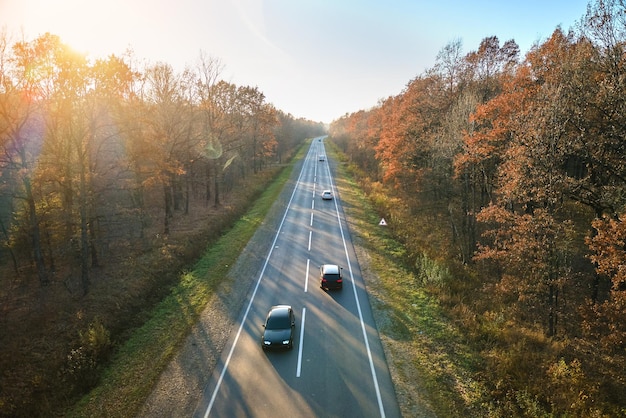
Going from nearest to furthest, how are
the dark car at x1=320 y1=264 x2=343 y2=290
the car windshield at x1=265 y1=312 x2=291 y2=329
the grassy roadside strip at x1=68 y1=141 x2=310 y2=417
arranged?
the grassy roadside strip at x1=68 y1=141 x2=310 y2=417 → the car windshield at x1=265 y1=312 x2=291 y2=329 → the dark car at x1=320 y1=264 x2=343 y2=290

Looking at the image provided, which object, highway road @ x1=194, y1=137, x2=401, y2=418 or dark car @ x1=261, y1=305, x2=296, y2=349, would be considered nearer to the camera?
highway road @ x1=194, y1=137, x2=401, y2=418

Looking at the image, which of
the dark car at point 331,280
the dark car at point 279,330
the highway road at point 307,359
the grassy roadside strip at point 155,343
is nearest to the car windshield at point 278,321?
the dark car at point 279,330

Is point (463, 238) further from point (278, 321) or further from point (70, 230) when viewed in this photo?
point (70, 230)

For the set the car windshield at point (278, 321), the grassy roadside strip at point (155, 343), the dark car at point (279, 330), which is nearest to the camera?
the grassy roadside strip at point (155, 343)

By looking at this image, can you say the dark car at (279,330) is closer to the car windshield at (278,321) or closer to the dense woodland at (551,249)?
the car windshield at (278,321)

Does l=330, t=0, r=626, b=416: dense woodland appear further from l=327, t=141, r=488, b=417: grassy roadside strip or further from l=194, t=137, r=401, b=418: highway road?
l=194, t=137, r=401, b=418: highway road

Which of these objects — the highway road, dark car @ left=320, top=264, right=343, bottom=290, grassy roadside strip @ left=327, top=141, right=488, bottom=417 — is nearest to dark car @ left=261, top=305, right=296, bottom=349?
the highway road

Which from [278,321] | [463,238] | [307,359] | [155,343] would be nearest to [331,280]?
[278,321]
